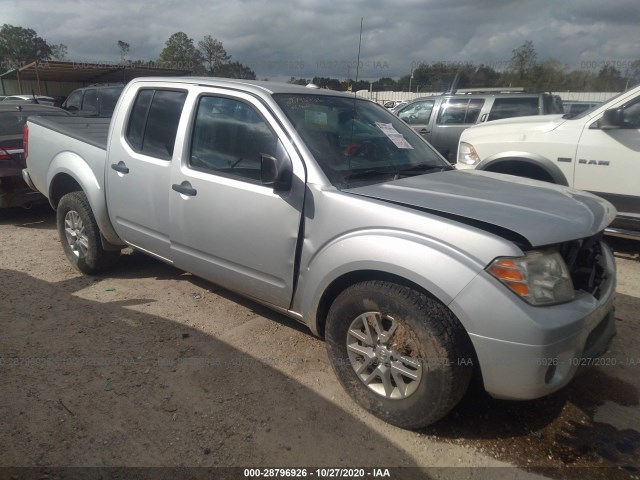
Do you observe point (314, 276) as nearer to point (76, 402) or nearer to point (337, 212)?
point (337, 212)

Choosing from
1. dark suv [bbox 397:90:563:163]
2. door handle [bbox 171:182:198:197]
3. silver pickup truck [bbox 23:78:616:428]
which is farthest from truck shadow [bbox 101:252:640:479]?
dark suv [bbox 397:90:563:163]

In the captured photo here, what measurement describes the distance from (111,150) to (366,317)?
2.74m

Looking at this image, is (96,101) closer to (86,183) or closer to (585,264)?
(86,183)

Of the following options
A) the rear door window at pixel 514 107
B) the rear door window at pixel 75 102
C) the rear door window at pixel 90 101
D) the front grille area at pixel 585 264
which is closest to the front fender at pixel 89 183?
the front grille area at pixel 585 264

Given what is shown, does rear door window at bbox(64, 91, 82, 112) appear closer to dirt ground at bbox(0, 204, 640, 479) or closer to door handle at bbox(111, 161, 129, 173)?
door handle at bbox(111, 161, 129, 173)

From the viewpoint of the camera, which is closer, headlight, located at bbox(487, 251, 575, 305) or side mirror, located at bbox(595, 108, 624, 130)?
headlight, located at bbox(487, 251, 575, 305)

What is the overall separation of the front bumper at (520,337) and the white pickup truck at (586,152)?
128 inches

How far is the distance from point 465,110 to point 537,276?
26.4 ft

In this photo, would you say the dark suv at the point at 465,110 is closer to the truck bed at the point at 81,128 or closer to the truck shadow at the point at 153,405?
the truck bed at the point at 81,128

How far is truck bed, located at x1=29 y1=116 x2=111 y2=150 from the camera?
14.0ft

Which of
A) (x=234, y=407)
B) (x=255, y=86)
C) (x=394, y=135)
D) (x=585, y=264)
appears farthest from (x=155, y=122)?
(x=585, y=264)

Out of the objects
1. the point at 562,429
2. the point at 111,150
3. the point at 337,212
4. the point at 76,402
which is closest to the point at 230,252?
the point at 337,212

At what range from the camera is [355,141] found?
3.13m

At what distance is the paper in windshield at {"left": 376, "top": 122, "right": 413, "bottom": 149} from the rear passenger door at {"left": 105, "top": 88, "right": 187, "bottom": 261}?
1.51m
